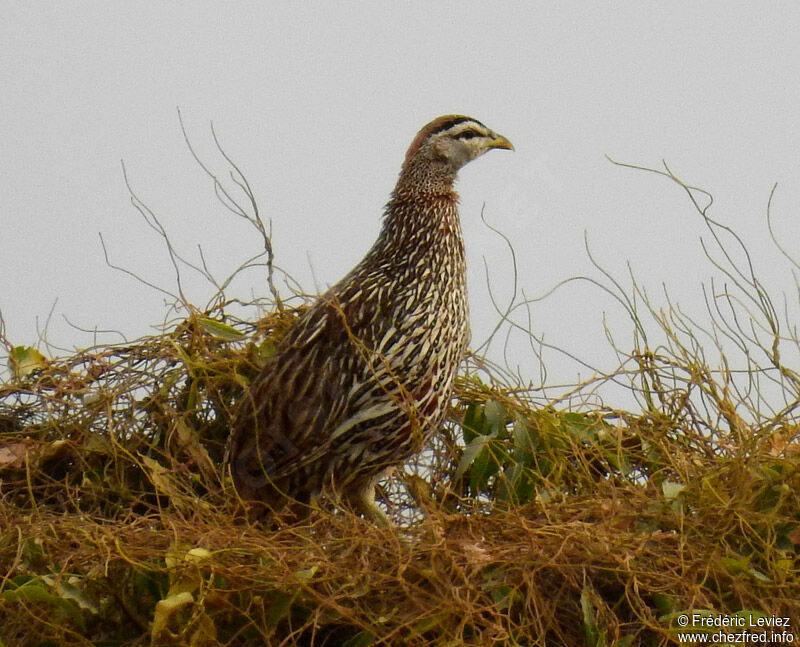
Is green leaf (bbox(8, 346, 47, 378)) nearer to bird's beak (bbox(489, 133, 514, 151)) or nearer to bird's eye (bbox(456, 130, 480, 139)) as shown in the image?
bird's eye (bbox(456, 130, 480, 139))

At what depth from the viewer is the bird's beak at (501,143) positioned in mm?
4906

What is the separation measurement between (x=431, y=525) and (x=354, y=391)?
2.44 ft

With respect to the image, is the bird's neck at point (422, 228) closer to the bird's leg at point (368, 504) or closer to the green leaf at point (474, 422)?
the green leaf at point (474, 422)

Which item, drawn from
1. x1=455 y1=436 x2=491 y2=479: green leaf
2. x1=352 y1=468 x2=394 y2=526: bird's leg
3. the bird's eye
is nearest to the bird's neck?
the bird's eye

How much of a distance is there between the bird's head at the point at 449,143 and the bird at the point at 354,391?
1.52 ft

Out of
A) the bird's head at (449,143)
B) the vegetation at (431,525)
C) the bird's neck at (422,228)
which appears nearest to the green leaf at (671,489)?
the vegetation at (431,525)

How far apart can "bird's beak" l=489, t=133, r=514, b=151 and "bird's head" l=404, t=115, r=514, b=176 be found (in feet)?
0.16

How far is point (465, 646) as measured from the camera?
3.23m

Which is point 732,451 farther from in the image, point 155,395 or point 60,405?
point 60,405

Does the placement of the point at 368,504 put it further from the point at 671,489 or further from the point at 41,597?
the point at 41,597

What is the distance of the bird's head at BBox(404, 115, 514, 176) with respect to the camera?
4.75 meters

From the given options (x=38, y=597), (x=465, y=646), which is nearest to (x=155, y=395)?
(x=38, y=597)

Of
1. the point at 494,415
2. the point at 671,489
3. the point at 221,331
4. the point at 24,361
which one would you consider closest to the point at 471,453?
the point at 494,415

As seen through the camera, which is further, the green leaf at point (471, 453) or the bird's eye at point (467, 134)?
the bird's eye at point (467, 134)
